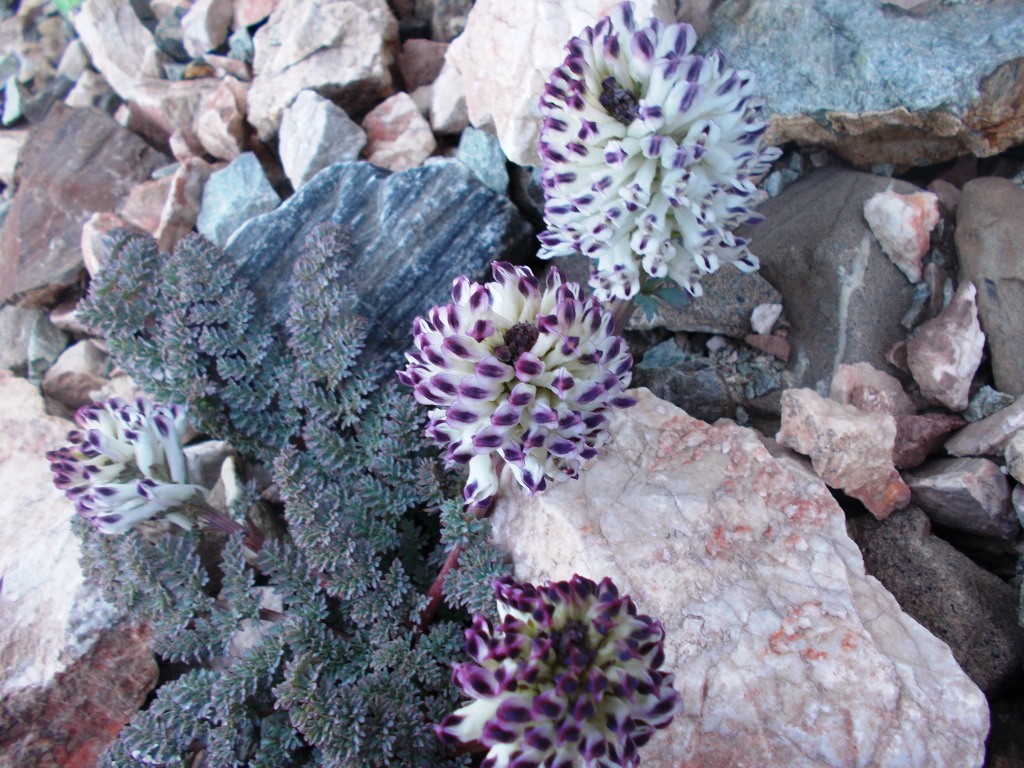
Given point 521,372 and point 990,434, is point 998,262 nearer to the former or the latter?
point 990,434

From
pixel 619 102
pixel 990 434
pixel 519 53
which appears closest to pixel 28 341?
pixel 519 53

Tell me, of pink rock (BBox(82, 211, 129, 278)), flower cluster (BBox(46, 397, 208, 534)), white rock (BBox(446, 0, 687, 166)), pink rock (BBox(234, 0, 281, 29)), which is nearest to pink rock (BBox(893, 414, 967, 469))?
white rock (BBox(446, 0, 687, 166))

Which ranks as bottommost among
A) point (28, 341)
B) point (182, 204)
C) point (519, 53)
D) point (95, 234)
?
point (28, 341)

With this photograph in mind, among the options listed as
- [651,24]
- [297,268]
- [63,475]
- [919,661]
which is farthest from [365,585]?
[651,24]

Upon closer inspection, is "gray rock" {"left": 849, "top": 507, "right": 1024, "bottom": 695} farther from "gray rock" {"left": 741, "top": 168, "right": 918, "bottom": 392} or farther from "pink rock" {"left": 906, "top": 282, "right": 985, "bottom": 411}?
"gray rock" {"left": 741, "top": 168, "right": 918, "bottom": 392}

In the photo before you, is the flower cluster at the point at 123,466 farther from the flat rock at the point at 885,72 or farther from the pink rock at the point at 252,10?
the pink rock at the point at 252,10

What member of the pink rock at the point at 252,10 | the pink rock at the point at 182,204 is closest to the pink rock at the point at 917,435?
the pink rock at the point at 182,204
